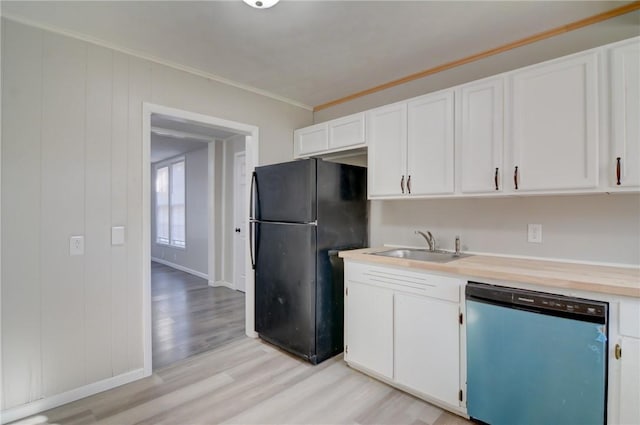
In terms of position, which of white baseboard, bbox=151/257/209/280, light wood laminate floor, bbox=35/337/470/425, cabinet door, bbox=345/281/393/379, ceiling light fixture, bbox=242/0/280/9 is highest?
ceiling light fixture, bbox=242/0/280/9

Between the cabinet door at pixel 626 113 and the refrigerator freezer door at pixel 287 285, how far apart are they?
1.97 m

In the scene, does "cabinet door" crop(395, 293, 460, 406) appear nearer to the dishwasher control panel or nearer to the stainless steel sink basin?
the dishwasher control panel

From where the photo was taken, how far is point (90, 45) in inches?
86.0

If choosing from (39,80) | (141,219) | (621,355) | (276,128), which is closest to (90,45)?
(39,80)

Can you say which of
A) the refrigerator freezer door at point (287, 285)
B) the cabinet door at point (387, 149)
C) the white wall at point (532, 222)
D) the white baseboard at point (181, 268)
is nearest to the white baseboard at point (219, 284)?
the white baseboard at point (181, 268)

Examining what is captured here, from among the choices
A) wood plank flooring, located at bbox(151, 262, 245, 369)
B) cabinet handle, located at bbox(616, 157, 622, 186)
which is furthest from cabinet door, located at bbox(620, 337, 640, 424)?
wood plank flooring, located at bbox(151, 262, 245, 369)

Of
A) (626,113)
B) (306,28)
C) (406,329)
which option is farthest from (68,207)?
(626,113)

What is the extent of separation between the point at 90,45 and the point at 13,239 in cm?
142

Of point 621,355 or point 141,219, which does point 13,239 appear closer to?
point 141,219

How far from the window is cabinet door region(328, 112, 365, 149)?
15.7 feet

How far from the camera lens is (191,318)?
376cm

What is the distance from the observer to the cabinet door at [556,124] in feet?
5.62

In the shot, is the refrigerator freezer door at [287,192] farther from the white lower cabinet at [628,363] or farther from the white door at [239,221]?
the white door at [239,221]

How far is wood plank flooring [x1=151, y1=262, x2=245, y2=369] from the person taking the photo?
9.71 feet
